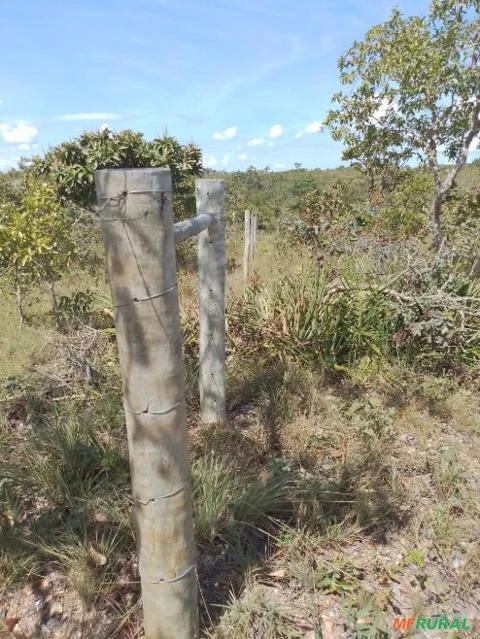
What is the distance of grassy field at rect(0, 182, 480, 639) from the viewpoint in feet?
5.52

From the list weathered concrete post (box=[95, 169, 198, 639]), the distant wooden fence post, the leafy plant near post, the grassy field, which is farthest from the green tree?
weathered concrete post (box=[95, 169, 198, 639])

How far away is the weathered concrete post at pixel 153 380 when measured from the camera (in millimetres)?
1092

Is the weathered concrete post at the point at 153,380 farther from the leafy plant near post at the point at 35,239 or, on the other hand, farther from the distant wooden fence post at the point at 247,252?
the distant wooden fence post at the point at 247,252

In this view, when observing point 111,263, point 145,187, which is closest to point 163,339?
point 111,263

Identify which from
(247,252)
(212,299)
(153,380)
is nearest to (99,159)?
(247,252)

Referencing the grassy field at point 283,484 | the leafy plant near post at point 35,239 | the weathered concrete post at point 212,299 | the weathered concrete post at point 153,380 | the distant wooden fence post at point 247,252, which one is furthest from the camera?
the distant wooden fence post at point 247,252

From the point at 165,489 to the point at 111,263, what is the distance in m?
0.69

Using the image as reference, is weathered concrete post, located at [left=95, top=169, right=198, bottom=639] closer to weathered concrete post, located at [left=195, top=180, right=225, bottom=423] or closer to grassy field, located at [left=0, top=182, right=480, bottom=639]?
grassy field, located at [left=0, top=182, right=480, bottom=639]

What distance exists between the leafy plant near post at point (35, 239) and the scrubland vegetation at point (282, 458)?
0.02m

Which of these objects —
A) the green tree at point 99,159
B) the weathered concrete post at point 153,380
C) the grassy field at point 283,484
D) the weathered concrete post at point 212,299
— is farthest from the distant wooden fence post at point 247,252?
the weathered concrete post at point 153,380

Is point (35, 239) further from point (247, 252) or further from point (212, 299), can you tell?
point (247, 252)

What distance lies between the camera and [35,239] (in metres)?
4.23

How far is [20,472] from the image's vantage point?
2.18m

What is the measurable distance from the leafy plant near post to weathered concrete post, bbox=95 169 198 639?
3.51 metres
